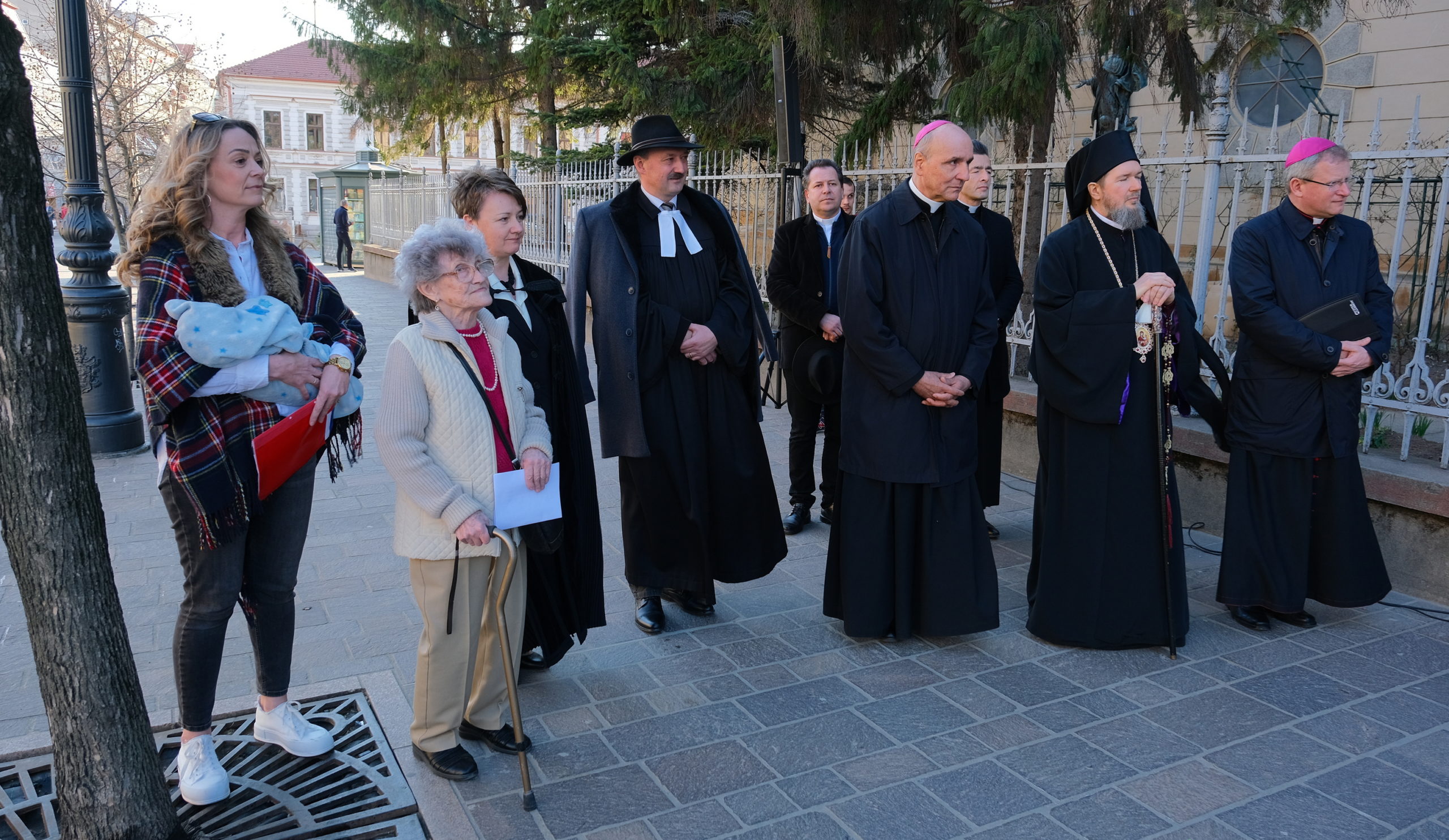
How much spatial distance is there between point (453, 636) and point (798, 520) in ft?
9.95

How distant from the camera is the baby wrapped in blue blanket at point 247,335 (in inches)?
109

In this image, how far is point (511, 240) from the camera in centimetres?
354

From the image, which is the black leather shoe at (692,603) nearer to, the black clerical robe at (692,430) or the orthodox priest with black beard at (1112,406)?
the black clerical robe at (692,430)

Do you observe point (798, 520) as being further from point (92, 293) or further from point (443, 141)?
point (443, 141)

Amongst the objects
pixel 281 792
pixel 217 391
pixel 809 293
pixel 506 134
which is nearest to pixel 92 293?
pixel 809 293

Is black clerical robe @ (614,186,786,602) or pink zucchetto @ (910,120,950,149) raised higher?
pink zucchetto @ (910,120,950,149)

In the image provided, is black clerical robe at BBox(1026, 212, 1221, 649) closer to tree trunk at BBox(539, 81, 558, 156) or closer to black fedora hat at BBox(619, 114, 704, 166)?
black fedora hat at BBox(619, 114, 704, 166)

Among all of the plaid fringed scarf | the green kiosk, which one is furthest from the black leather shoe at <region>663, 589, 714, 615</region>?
the green kiosk

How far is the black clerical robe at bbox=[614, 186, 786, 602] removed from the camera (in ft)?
14.5

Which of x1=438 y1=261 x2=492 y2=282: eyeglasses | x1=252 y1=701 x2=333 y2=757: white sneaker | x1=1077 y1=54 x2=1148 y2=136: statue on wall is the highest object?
x1=1077 y1=54 x2=1148 y2=136: statue on wall

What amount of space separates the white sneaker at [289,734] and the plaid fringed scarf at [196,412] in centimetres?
72

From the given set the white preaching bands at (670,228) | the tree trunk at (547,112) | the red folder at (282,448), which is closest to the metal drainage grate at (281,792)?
the red folder at (282,448)

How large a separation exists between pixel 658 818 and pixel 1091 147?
301 centimetres

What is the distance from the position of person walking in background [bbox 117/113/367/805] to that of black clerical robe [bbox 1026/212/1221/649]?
2.68 meters
